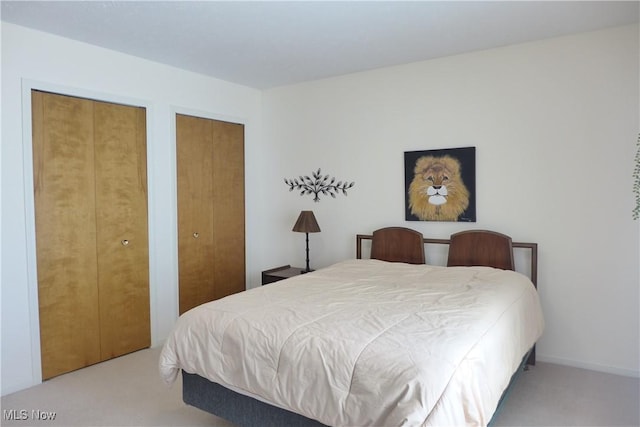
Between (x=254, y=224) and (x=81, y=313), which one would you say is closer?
(x=81, y=313)

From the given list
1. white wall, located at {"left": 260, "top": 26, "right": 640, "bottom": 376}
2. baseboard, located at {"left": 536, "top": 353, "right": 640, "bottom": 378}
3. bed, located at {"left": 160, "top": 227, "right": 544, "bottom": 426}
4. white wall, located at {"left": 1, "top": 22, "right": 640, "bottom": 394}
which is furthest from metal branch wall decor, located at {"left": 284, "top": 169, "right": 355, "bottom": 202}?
baseboard, located at {"left": 536, "top": 353, "right": 640, "bottom": 378}

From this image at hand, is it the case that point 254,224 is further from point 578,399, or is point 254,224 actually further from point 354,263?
point 578,399

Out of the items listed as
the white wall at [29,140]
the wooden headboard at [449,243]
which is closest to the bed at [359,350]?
the wooden headboard at [449,243]

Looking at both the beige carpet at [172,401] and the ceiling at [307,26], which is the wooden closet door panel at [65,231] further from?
the ceiling at [307,26]

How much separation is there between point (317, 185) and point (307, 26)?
1817mm

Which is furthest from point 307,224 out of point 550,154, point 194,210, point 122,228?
point 550,154

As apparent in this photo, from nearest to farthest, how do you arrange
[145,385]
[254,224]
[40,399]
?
1. [40,399]
2. [145,385]
3. [254,224]

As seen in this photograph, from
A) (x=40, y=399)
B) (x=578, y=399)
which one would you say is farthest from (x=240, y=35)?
(x=578, y=399)

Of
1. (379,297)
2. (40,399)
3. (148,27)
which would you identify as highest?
(148,27)

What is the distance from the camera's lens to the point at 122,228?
366 centimetres

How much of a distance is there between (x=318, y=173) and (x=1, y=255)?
2.73m

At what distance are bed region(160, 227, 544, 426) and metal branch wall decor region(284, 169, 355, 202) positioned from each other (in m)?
1.47

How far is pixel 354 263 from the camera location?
149 inches

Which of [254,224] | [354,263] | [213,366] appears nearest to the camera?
[213,366]
